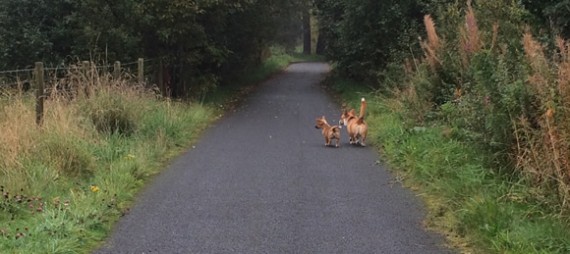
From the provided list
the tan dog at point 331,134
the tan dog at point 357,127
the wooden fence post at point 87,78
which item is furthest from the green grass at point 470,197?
the wooden fence post at point 87,78

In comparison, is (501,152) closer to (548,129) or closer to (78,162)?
(548,129)

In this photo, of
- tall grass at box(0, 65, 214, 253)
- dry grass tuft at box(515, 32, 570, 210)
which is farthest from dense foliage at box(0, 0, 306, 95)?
dry grass tuft at box(515, 32, 570, 210)

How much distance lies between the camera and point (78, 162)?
780 cm

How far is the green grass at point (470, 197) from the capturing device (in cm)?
510

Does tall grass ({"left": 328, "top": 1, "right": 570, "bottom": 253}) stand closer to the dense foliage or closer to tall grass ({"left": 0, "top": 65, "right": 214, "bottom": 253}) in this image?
tall grass ({"left": 0, "top": 65, "right": 214, "bottom": 253})

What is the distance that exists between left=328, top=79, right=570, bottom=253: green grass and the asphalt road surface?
0.23m

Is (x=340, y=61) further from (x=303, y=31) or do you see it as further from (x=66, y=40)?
(x=303, y=31)

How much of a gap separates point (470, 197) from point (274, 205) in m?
2.03

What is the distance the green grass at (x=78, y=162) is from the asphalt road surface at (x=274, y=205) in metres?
0.29

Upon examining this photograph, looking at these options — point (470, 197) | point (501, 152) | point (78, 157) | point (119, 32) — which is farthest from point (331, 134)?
point (119, 32)

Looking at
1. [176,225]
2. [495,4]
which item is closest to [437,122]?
[495,4]

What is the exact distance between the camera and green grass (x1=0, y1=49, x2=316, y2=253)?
220 inches

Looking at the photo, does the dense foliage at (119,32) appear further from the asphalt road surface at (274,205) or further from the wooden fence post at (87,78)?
the asphalt road surface at (274,205)

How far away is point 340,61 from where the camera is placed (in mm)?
22578
